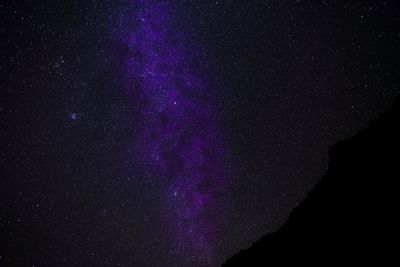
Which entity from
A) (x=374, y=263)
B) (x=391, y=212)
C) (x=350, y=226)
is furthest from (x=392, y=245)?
(x=350, y=226)

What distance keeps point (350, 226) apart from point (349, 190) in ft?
5.15

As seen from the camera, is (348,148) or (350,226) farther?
(348,148)

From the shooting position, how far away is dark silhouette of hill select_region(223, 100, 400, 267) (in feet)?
22.9

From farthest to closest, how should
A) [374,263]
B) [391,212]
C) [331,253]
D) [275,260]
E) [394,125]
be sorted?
[275,260] → [394,125] → [331,253] → [391,212] → [374,263]

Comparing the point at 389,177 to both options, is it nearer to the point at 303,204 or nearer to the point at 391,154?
the point at 391,154

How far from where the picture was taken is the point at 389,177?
7.78 metres

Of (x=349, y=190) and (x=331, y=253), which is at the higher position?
(x=349, y=190)

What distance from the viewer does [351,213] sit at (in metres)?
8.35

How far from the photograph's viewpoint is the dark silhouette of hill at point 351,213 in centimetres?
697

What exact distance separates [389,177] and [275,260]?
483 cm

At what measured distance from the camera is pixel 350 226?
313 inches

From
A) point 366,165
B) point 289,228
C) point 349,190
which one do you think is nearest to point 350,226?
point 349,190

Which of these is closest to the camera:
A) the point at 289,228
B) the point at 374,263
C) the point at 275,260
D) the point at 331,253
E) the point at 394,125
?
the point at 374,263

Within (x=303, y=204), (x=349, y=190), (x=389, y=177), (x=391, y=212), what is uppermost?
(x=303, y=204)
